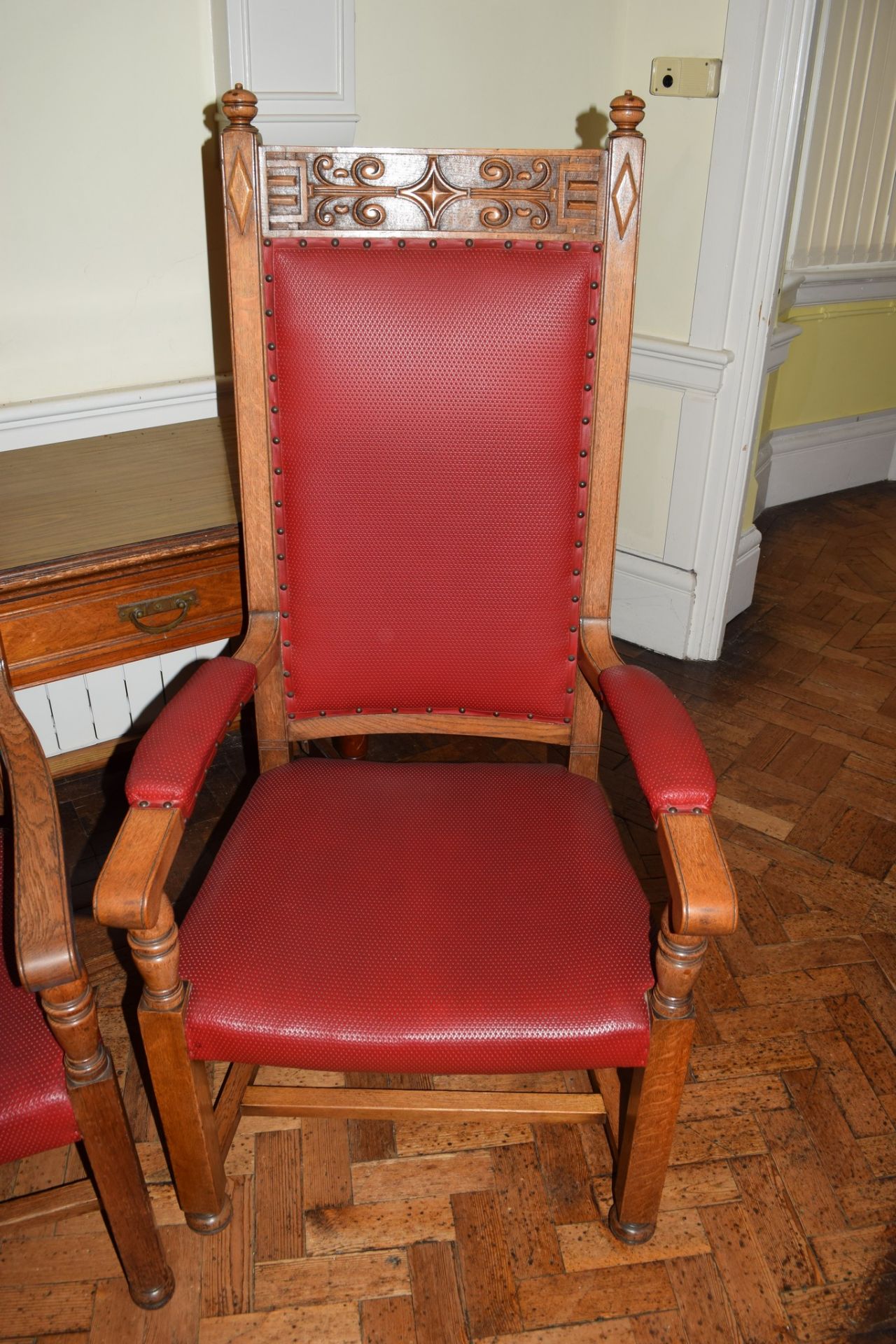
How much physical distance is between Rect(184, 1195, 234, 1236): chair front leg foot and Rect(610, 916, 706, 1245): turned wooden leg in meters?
0.55

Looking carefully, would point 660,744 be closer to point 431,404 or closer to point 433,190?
point 431,404

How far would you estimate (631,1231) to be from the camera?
139 cm

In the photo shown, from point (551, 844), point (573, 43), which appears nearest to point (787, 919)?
point (551, 844)

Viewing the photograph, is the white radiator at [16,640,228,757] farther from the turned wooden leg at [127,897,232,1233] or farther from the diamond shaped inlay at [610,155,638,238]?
the diamond shaped inlay at [610,155,638,238]

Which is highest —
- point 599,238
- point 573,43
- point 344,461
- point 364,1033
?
point 573,43

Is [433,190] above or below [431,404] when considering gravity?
above

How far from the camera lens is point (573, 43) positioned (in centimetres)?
250

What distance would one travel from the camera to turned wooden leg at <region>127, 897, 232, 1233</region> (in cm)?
111

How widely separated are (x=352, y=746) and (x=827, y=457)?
9.58 feet

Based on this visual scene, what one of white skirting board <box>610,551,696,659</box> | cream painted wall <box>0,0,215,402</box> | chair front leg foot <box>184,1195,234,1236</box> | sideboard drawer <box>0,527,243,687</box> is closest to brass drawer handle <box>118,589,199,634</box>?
sideboard drawer <box>0,527,243,687</box>

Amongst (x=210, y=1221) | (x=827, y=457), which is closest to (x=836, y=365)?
(x=827, y=457)

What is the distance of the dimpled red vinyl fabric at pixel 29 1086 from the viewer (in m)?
1.07

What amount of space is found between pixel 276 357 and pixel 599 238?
0.47 m

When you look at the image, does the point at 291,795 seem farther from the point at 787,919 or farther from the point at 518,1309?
the point at 787,919
